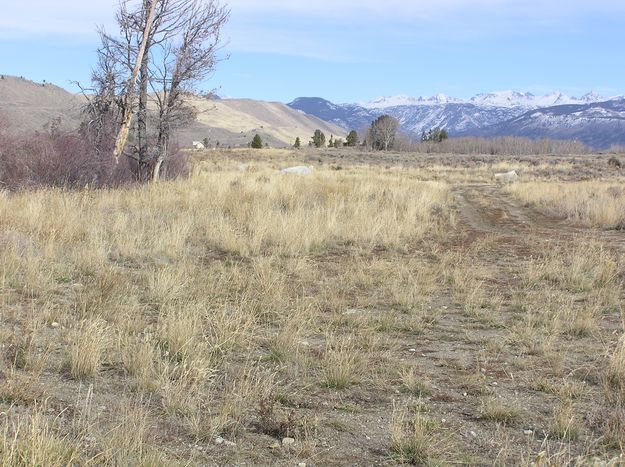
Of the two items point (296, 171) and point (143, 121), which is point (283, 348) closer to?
point (143, 121)

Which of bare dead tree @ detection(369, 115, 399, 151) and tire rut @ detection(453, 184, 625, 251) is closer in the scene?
tire rut @ detection(453, 184, 625, 251)

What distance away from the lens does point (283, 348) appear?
424 centimetres

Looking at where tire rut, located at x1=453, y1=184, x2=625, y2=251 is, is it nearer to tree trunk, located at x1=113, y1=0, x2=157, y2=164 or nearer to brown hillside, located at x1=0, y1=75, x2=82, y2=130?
tree trunk, located at x1=113, y1=0, x2=157, y2=164

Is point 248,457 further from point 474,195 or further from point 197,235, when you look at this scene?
point 474,195

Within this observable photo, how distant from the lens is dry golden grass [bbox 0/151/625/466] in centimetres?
292

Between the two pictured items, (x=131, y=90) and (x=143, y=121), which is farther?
(x=143, y=121)

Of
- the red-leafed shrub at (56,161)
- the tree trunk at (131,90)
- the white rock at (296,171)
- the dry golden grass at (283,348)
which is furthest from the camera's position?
the white rock at (296,171)

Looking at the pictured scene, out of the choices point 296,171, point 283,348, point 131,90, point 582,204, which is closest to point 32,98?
point 296,171

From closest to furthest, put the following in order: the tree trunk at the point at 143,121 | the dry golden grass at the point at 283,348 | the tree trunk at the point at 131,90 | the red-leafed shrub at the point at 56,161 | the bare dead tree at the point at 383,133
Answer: the dry golden grass at the point at 283,348 < the red-leafed shrub at the point at 56,161 < the tree trunk at the point at 131,90 < the tree trunk at the point at 143,121 < the bare dead tree at the point at 383,133

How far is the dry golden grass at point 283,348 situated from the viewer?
2924 mm

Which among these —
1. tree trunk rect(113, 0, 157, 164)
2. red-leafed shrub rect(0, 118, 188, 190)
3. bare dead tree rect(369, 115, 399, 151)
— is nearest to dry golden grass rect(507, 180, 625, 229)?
tree trunk rect(113, 0, 157, 164)

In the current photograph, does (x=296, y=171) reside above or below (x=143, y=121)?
below

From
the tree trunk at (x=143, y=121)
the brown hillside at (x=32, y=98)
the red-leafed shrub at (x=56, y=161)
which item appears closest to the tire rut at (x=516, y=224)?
the tree trunk at (x=143, y=121)

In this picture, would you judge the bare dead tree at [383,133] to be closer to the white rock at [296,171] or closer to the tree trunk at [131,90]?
the white rock at [296,171]
